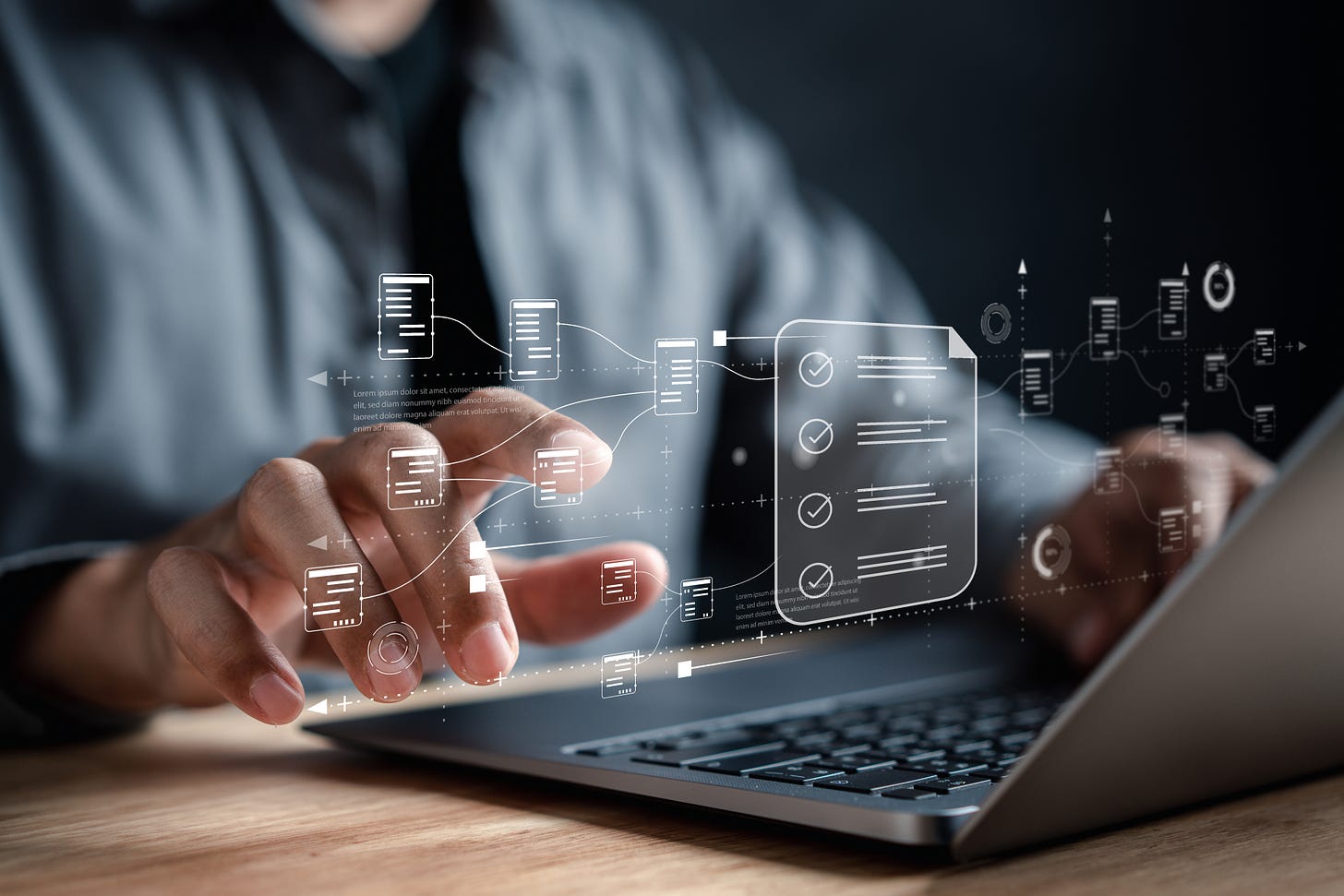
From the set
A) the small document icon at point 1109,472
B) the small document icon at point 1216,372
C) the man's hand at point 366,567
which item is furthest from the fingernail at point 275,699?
the small document icon at point 1216,372

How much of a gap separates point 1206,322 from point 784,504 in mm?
398

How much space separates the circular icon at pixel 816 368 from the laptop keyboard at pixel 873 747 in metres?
0.17

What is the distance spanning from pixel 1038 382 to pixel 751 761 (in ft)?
1.17

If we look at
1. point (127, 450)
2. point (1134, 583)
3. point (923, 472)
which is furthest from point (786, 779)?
point (127, 450)

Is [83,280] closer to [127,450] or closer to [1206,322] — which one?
[127,450]

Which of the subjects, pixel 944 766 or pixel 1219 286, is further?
pixel 1219 286

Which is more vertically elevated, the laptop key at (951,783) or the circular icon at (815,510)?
the circular icon at (815,510)

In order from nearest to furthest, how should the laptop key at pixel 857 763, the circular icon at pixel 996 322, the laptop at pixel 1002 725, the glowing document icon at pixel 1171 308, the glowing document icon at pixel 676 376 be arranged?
the laptop at pixel 1002 725 < the laptop key at pixel 857 763 < the glowing document icon at pixel 676 376 < the circular icon at pixel 996 322 < the glowing document icon at pixel 1171 308

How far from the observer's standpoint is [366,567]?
19.1 inches

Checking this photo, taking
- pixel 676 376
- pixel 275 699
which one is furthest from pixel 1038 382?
pixel 275 699

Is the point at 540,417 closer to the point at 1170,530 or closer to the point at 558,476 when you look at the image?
the point at 558,476

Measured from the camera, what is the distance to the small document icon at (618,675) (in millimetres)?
570

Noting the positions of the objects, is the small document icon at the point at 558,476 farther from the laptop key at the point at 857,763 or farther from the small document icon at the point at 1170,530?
the small document icon at the point at 1170,530

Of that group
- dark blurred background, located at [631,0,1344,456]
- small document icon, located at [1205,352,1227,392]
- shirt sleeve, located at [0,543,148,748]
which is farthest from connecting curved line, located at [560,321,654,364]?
small document icon, located at [1205,352,1227,392]
